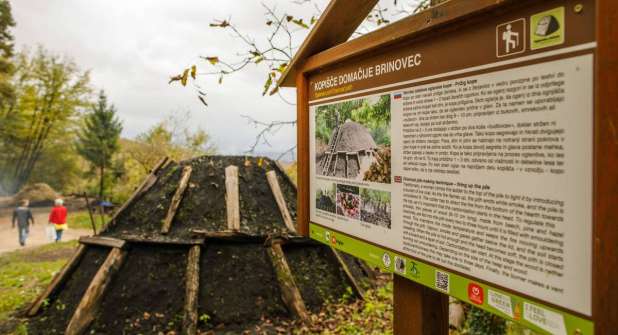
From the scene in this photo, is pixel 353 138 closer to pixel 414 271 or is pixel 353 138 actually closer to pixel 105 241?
pixel 414 271

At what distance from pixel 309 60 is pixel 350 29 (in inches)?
13.8

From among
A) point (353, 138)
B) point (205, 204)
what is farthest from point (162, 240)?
point (353, 138)

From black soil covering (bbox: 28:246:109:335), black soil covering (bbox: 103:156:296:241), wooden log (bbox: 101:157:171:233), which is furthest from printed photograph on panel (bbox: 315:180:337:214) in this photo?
wooden log (bbox: 101:157:171:233)

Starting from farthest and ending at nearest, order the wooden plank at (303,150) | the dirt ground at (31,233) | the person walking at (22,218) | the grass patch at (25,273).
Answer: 1. the dirt ground at (31,233)
2. the person walking at (22,218)
3. the grass patch at (25,273)
4. the wooden plank at (303,150)

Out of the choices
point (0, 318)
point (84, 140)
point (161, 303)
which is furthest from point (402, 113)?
point (84, 140)

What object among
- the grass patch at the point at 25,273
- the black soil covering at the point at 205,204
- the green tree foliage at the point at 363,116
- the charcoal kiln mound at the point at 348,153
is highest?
the green tree foliage at the point at 363,116

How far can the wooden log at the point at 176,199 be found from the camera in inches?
263

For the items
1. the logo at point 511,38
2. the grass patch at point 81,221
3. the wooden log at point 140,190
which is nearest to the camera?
the logo at point 511,38

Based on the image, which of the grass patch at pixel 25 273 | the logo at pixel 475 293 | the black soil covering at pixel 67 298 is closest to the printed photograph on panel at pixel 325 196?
Result: the logo at pixel 475 293

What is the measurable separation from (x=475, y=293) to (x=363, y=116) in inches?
42.6

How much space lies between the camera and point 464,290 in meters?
1.62

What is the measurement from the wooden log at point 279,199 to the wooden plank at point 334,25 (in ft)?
14.6

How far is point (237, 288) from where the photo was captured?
6.16m

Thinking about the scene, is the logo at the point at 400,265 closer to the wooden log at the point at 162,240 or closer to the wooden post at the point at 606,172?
the wooden post at the point at 606,172
